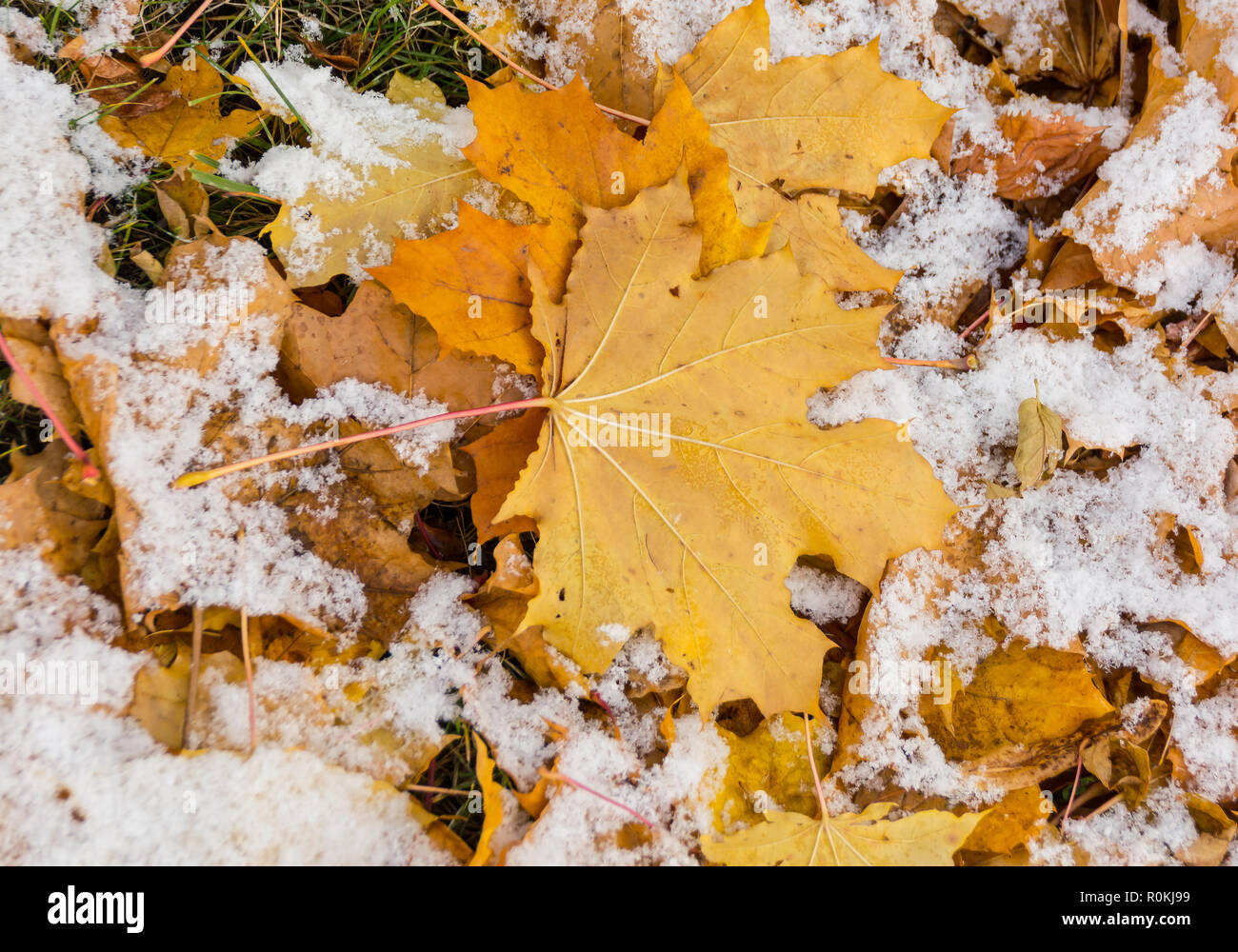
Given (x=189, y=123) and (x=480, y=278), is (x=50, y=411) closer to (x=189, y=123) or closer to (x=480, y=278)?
(x=189, y=123)

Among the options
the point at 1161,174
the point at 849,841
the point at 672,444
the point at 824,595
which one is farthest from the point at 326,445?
the point at 1161,174

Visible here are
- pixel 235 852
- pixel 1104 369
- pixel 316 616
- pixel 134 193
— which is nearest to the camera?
pixel 235 852

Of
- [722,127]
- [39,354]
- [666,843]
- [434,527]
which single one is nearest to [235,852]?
[434,527]

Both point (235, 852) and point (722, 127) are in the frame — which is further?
point (722, 127)

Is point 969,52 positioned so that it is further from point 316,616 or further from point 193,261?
point 316,616

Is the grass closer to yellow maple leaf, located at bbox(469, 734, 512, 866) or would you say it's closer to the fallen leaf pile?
the fallen leaf pile
